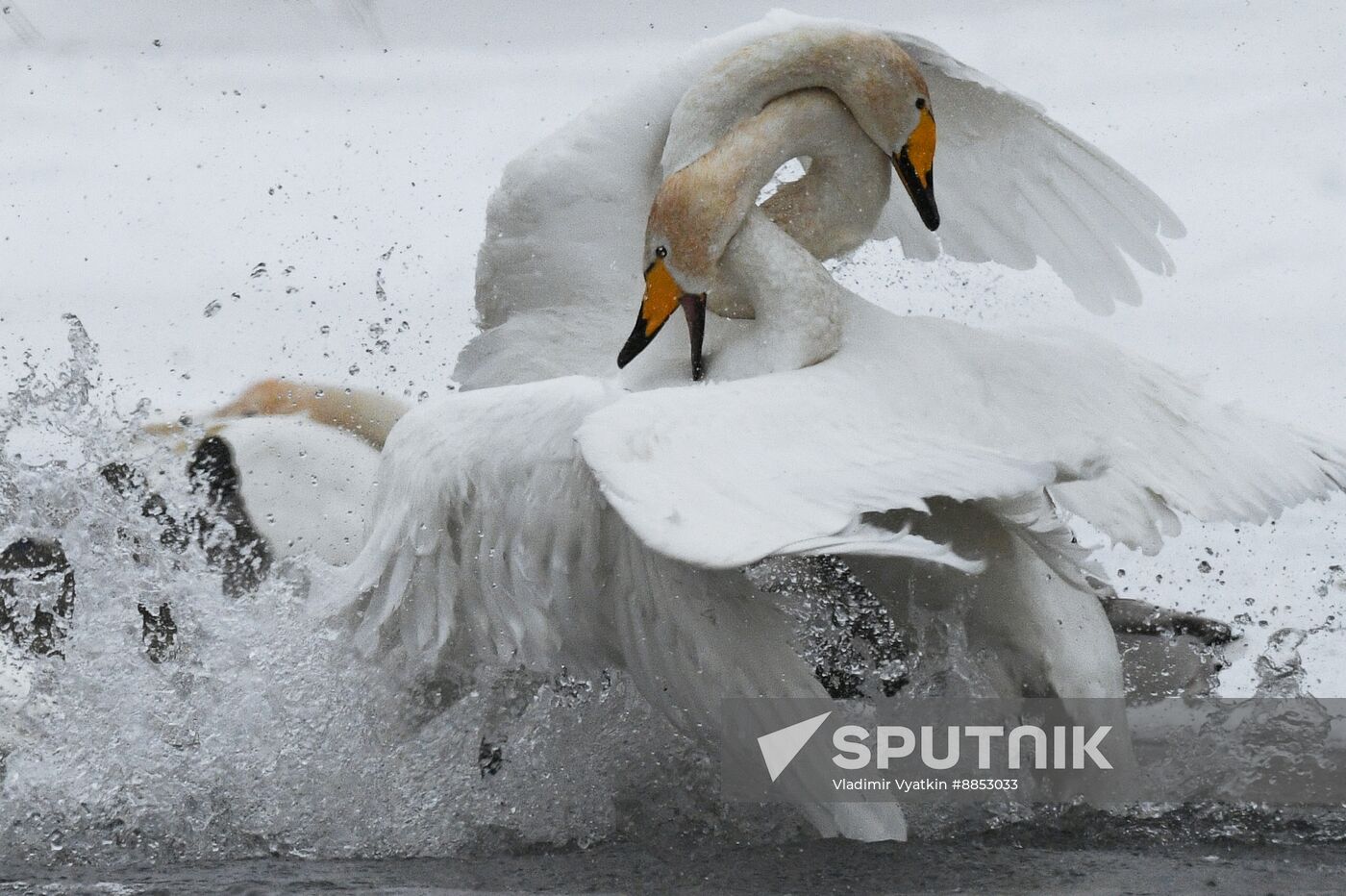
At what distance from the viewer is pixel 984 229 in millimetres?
5039

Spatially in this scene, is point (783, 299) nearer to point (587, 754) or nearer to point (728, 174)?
point (728, 174)

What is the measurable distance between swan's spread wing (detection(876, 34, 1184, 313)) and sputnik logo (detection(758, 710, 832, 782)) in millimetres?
1605

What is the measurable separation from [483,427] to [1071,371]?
1.37 m

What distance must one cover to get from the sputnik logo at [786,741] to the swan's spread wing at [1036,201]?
5.27ft

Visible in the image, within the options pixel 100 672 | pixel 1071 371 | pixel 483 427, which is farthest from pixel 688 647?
pixel 100 672

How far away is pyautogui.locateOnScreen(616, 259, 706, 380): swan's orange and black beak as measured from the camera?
432cm

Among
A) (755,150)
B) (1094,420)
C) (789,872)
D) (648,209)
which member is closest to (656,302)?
(755,150)

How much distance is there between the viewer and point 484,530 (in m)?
3.88

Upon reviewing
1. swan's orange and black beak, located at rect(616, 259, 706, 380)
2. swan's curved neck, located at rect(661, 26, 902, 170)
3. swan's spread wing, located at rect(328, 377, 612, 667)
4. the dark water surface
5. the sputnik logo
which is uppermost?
swan's curved neck, located at rect(661, 26, 902, 170)

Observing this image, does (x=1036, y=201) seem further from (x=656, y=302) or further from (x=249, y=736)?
(x=249, y=736)

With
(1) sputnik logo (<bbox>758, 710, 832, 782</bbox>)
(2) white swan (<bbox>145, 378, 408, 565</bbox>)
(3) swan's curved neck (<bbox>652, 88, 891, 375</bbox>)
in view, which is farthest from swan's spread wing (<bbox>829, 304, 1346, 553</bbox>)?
(2) white swan (<bbox>145, 378, 408, 565</bbox>)

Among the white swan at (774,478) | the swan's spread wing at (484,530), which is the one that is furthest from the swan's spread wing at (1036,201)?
the swan's spread wing at (484,530)

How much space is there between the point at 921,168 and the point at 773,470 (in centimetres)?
138

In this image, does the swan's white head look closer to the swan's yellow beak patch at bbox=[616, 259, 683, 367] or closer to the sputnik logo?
the swan's yellow beak patch at bbox=[616, 259, 683, 367]
